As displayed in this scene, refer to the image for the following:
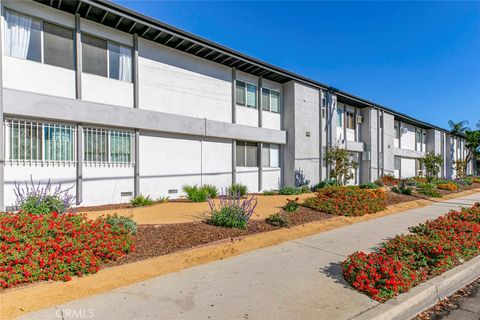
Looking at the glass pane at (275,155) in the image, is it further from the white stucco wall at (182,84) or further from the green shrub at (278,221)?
the green shrub at (278,221)

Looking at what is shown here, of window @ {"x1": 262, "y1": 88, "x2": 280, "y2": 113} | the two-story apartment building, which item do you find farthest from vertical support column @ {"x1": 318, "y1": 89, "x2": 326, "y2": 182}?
window @ {"x1": 262, "y1": 88, "x2": 280, "y2": 113}

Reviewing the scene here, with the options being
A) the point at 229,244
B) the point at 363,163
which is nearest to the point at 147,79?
the point at 229,244

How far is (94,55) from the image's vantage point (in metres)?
9.62

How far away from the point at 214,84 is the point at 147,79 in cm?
343

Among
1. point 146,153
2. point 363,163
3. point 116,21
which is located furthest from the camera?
point 363,163

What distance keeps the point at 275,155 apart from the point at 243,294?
41.3 feet

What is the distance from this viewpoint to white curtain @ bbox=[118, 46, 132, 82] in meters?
Result: 10.3

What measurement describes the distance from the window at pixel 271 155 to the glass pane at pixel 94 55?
8.88 meters

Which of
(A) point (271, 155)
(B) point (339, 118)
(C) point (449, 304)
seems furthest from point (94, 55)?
(B) point (339, 118)

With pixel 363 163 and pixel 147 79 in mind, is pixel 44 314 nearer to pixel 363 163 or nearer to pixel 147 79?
pixel 147 79

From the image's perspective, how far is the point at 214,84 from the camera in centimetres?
1308

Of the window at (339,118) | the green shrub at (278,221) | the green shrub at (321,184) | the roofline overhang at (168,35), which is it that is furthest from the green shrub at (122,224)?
the window at (339,118)

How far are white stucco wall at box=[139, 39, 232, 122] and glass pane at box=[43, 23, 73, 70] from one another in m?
2.48

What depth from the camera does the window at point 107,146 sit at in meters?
9.39
